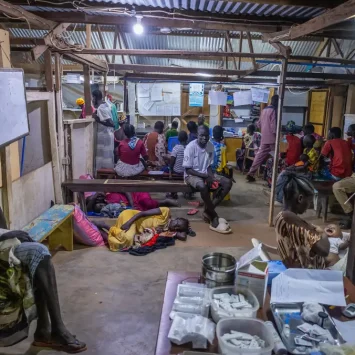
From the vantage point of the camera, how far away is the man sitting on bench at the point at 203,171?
5926 mm

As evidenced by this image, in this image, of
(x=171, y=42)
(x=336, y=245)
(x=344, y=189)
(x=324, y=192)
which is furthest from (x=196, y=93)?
(x=336, y=245)

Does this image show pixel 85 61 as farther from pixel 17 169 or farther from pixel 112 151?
pixel 17 169

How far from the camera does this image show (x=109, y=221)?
237 inches

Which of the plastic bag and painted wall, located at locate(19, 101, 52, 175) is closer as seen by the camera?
the plastic bag

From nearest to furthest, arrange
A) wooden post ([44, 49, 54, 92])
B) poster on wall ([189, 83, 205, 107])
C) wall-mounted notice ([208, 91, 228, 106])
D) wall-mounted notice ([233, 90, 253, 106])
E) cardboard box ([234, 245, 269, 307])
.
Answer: cardboard box ([234, 245, 269, 307]) < wooden post ([44, 49, 54, 92]) < wall-mounted notice ([208, 91, 228, 106]) < wall-mounted notice ([233, 90, 253, 106]) < poster on wall ([189, 83, 205, 107])

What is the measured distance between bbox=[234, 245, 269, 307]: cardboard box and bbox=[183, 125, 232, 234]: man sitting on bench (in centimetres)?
398

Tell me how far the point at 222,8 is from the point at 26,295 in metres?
3.65

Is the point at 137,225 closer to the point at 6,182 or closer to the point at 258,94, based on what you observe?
the point at 6,182

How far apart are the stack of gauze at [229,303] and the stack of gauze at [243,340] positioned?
120mm

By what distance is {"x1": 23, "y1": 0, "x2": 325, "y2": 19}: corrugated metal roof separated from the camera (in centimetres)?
405

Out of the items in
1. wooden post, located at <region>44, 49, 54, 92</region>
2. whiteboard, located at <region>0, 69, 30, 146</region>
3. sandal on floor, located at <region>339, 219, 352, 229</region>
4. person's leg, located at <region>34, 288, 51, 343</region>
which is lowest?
sandal on floor, located at <region>339, 219, 352, 229</region>

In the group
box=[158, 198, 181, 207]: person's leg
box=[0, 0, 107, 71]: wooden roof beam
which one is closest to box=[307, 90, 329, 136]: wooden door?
box=[158, 198, 181, 207]: person's leg

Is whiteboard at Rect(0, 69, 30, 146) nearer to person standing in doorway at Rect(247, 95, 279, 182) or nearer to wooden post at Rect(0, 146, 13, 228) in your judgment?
wooden post at Rect(0, 146, 13, 228)

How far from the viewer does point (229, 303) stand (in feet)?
5.62
